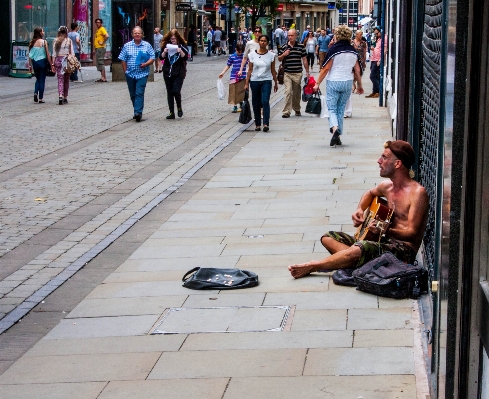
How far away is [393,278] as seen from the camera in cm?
611

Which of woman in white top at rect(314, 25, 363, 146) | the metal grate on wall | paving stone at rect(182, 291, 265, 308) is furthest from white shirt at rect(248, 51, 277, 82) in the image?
paving stone at rect(182, 291, 265, 308)

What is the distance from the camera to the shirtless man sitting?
636 centimetres

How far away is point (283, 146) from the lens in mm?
14805

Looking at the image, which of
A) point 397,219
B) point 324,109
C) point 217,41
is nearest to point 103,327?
point 397,219

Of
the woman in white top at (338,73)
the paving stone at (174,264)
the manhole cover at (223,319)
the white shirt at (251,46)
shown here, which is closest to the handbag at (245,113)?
the white shirt at (251,46)

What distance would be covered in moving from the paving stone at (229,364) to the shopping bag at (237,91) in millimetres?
13956

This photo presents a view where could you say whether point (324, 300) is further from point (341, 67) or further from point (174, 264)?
point (341, 67)

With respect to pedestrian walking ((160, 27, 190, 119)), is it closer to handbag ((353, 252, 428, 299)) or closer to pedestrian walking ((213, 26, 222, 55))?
handbag ((353, 252, 428, 299))

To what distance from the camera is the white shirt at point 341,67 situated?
14.1 meters

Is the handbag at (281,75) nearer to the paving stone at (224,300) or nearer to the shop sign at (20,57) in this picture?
the shop sign at (20,57)

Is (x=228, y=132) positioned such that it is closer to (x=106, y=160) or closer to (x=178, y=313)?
(x=106, y=160)

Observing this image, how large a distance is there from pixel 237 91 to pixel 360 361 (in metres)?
14.6

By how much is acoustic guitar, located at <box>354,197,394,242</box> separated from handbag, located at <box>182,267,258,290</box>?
80cm

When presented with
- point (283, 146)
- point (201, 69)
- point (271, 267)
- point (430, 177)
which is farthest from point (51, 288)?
point (201, 69)
